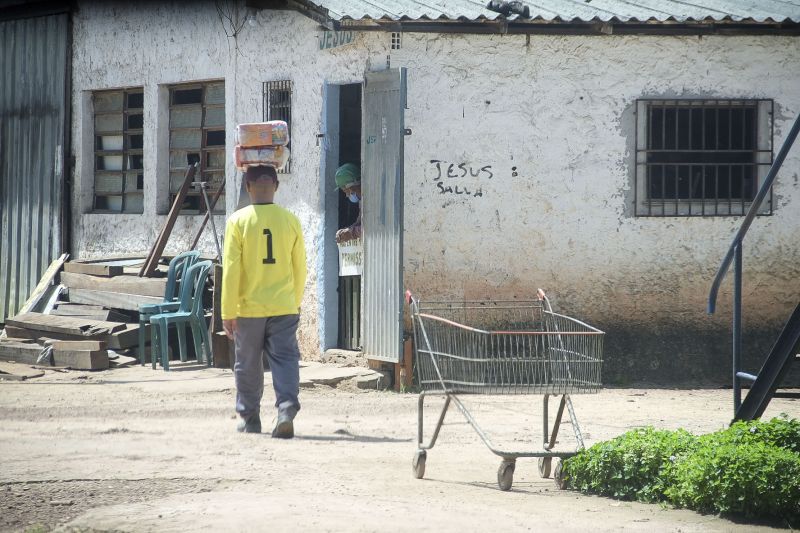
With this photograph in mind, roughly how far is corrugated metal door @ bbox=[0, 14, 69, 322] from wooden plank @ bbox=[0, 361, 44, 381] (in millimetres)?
2974

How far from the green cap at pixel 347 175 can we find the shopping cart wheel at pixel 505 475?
591 centimetres

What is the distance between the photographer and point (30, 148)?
16234 millimetres

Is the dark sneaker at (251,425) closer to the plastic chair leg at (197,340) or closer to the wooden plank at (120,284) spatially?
the plastic chair leg at (197,340)

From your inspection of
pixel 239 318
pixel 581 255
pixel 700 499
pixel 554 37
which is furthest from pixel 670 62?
pixel 700 499

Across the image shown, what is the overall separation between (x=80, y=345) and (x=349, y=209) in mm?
3246

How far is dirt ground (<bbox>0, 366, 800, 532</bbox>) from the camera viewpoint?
6.09 m

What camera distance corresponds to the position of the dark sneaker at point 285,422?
851 centimetres

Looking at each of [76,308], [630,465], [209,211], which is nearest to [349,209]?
[209,211]

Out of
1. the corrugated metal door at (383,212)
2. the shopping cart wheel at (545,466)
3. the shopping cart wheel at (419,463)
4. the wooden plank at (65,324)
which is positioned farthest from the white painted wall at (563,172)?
the shopping cart wheel at (419,463)

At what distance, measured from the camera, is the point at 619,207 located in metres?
12.3

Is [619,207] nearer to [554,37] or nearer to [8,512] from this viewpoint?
[554,37]

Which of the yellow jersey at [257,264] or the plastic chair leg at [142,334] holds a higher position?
the yellow jersey at [257,264]

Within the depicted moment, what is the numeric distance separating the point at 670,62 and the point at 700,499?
275 inches

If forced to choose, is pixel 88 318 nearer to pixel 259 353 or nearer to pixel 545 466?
pixel 259 353
